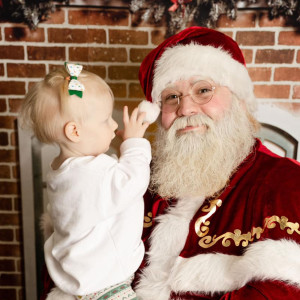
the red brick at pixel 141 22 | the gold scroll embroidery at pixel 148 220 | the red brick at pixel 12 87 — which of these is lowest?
the gold scroll embroidery at pixel 148 220

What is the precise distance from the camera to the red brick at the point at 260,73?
2248 millimetres

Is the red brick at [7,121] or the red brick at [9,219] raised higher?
the red brick at [7,121]

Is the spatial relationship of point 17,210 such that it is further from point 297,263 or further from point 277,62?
point 277,62

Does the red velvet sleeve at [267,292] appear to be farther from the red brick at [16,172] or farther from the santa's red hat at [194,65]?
the red brick at [16,172]

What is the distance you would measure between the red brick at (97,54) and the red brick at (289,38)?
1084 mm

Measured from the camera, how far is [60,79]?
4.30ft

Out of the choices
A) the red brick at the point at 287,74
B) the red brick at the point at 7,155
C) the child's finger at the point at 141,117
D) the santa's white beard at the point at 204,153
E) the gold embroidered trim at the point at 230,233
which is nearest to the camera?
A: the gold embroidered trim at the point at 230,233

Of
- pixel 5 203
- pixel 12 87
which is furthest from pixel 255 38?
pixel 5 203

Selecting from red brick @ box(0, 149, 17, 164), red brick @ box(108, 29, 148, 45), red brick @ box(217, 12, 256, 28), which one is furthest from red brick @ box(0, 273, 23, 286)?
red brick @ box(217, 12, 256, 28)

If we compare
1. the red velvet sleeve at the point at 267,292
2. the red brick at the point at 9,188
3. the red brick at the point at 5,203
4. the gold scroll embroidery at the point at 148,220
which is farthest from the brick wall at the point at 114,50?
the red velvet sleeve at the point at 267,292

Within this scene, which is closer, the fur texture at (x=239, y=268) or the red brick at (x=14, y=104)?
the fur texture at (x=239, y=268)

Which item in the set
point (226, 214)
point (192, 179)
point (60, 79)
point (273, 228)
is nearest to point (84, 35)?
point (60, 79)

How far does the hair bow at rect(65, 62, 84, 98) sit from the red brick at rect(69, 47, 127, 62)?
3.45 ft

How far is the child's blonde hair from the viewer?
127 centimetres
